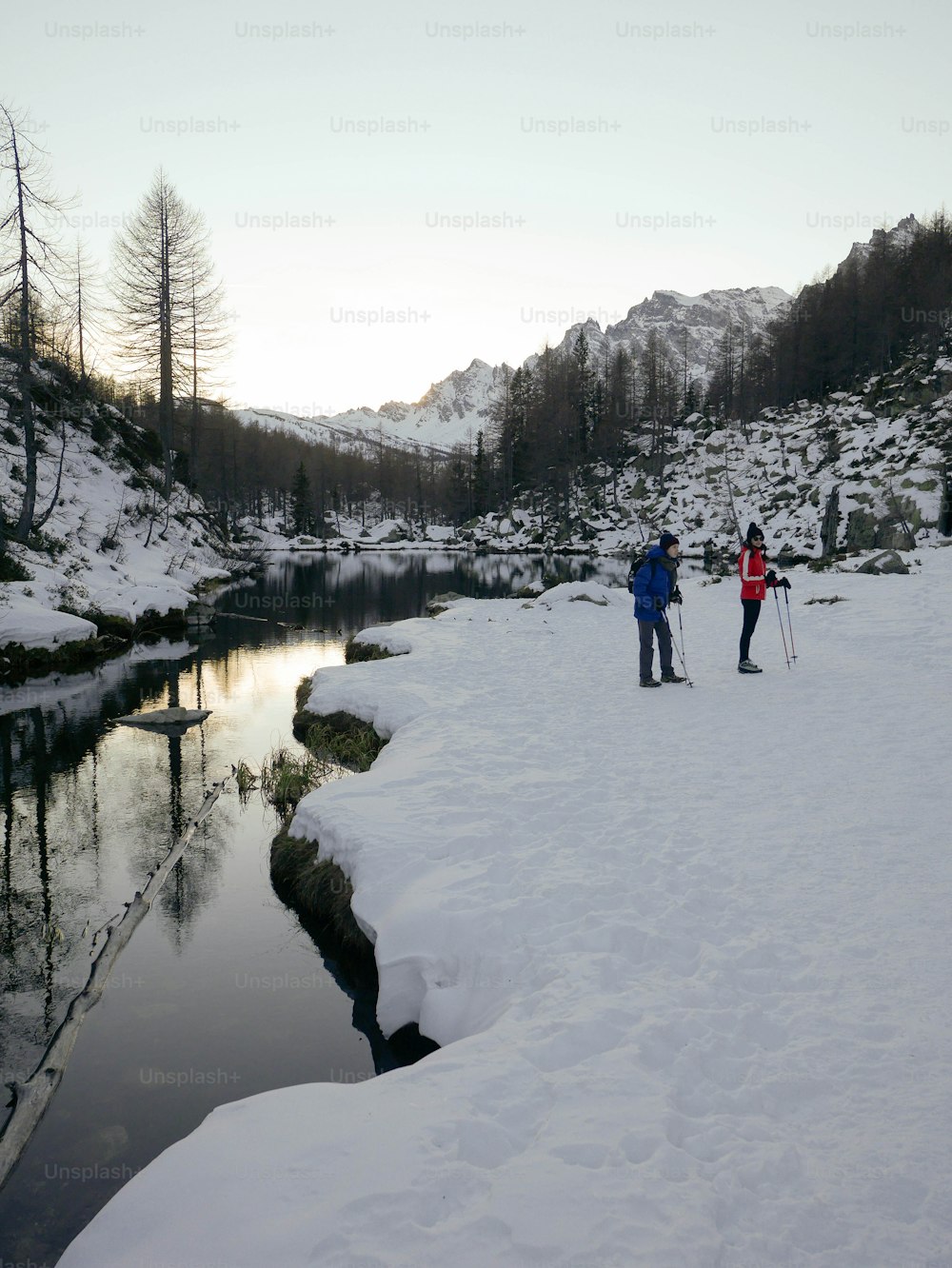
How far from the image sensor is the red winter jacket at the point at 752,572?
11.7 meters

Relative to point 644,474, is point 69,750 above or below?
below

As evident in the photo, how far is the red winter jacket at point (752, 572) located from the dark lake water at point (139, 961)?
316 inches

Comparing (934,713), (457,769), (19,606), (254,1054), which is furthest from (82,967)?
(19,606)

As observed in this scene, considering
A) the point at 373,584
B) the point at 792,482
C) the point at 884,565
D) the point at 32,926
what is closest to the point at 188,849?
the point at 32,926

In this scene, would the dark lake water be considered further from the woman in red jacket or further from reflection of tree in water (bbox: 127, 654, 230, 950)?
the woman in red jacket

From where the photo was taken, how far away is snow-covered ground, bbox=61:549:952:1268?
287 cm

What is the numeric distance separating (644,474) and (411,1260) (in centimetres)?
8092

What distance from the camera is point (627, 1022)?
13.5 ft

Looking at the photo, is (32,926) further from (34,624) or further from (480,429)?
(480,429)

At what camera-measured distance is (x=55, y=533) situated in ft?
94.8

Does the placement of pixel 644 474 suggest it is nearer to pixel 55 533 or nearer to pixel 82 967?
pixel 55 533

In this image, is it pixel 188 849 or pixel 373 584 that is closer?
pixel 188 849

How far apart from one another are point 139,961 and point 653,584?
830 centimetres

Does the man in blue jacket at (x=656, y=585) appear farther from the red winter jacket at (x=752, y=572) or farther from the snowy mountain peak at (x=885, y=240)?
the snowy mountain peak at (x=885, y=240)
